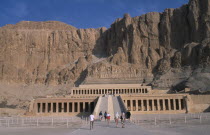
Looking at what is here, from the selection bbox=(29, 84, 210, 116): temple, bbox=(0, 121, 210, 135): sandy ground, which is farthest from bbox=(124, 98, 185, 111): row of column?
bbox=(0, 121, 210, 135): sandy ground

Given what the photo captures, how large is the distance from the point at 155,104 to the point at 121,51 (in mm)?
57378

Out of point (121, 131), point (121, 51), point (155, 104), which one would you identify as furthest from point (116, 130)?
point (121, 51)

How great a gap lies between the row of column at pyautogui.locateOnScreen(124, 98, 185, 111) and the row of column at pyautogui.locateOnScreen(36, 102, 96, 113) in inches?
329

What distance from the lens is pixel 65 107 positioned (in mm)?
55750

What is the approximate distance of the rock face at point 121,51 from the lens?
89.3 m

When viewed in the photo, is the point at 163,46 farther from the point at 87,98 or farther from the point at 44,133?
the point at 44,133

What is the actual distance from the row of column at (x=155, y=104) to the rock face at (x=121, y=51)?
1800 centimetres

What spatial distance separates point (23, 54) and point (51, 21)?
60.4 metres

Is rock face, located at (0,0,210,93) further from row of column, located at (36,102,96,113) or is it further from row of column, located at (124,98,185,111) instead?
row of column, located at (36,102,96,113)

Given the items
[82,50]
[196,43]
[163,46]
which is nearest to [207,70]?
[196,43]

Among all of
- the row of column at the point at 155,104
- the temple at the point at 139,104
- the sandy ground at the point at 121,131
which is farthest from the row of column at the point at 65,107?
the sandy ground at the point at 121,131

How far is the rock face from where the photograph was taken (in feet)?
293

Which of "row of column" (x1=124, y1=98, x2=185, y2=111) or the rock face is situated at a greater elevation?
the rock face

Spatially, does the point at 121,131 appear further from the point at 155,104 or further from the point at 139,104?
the point at 155,104
